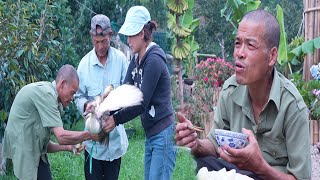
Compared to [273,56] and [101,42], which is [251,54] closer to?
[273,56]

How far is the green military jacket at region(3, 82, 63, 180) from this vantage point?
10.3ft

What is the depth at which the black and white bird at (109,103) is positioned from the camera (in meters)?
2.85

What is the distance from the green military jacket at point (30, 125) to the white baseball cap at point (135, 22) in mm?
578

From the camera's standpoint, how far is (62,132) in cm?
315

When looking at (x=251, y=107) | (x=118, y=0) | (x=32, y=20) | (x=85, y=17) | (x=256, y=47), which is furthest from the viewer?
(x=85, y=17)

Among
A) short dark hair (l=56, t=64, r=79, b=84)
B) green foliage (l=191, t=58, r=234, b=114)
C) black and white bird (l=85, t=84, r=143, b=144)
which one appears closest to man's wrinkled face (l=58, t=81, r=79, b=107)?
short dark hair (l=56, t=64, r=79, b=84)

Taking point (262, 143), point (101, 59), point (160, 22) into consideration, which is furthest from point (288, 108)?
point (160, 22)

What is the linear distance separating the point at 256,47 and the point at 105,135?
1.61 meters

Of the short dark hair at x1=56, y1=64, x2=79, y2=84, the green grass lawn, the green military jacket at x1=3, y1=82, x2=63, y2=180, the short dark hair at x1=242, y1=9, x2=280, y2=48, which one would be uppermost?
the short dark hair at x1=242, y1=9, x2=280, y2=48

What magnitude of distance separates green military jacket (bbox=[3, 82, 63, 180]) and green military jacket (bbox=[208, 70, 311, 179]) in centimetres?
147

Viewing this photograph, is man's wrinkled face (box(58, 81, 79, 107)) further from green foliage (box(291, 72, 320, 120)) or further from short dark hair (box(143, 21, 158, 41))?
green foliage (box(291, 72, 320, 120))

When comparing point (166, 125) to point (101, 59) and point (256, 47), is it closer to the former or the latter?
point (101, 59)

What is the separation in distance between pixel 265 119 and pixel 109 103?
47.4 inches

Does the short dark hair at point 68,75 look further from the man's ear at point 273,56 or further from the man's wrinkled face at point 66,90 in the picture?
the man's ear at point 273,56
